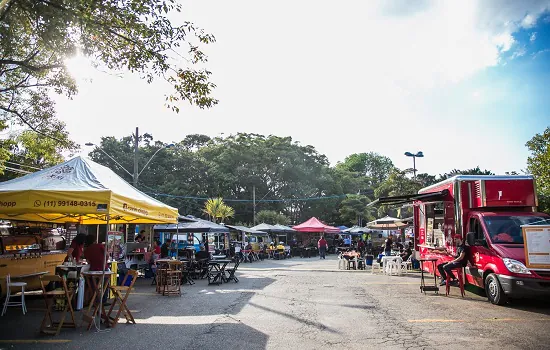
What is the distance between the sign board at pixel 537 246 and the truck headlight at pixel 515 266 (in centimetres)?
11

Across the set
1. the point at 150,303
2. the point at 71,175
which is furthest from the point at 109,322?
the point at 71,175

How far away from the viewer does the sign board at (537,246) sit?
8.24m

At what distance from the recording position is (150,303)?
9602 mm

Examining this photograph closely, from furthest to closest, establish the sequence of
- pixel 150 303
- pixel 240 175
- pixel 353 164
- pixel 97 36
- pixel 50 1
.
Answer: pixel 353 164 < pixel 240 175 < pixel 150 303 < pixel 97 36 < pixel 50 1

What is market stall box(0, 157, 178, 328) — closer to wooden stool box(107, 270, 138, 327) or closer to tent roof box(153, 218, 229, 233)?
wooden stool box(107, 270, 138, 327)

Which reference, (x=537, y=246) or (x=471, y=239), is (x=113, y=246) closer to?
(x=471, y=239)

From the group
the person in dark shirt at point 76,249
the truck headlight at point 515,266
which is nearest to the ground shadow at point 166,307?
the person in dark shirt at point 76,249

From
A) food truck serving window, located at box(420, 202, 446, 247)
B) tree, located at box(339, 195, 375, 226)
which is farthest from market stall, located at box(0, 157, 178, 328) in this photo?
tree, located at box(339, 195, 375, 226)

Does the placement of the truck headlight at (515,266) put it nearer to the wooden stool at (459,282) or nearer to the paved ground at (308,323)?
the paved ground at (308,323)

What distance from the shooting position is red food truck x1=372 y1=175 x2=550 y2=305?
27.4 feet

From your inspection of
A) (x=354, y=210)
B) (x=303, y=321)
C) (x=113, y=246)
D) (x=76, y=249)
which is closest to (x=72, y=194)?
(x=76, y=249)

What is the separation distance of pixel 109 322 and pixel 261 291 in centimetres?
497

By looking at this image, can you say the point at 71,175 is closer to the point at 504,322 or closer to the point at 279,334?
the point at 279,334

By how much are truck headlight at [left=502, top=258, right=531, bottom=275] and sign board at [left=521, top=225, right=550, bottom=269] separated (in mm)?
114
